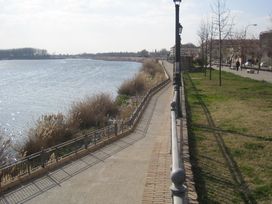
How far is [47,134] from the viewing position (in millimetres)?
17281

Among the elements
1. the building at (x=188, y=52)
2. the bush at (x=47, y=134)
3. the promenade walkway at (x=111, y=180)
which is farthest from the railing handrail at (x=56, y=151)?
the building at (x=188, y=52)

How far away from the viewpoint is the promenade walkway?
28.1 feet

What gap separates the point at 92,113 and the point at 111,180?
14683mm

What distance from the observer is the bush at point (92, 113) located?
898 inches

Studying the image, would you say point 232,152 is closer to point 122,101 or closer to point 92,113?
point 92,113

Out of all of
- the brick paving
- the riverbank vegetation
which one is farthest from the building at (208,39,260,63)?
the brick paving

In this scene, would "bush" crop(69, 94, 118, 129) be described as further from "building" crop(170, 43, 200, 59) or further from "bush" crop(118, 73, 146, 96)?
"building" crop(170, 43, 200, 59)

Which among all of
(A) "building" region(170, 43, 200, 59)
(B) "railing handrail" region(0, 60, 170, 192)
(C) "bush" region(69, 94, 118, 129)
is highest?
(A) "building" region(170, 43, 200, 59)

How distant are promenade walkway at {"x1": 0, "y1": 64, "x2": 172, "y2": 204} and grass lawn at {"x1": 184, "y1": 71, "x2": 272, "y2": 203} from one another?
0.87 metres

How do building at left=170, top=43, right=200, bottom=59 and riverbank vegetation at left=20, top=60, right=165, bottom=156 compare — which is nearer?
riverbank vegetation at left=20, top=60, right=165, bottom=156

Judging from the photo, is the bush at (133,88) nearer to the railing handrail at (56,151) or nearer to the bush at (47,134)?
the bush at (47,134)

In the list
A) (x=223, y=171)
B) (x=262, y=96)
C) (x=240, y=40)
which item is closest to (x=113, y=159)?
(x=223, y=171)

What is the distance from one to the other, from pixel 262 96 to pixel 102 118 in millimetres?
9615

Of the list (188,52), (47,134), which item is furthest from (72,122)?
(188,52)
